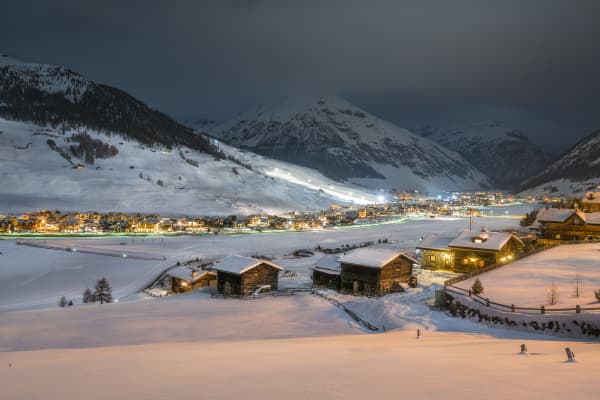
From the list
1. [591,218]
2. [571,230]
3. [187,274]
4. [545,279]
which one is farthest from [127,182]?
[545,279]

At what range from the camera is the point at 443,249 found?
43719 millimetres

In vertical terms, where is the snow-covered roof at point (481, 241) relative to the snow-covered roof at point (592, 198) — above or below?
below

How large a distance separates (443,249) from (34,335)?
3698 centimetres

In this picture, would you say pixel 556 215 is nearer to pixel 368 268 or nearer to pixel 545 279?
pixel 545 279

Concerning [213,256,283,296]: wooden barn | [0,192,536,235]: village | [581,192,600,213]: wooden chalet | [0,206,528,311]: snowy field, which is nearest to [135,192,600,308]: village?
[213,256,283,296]: wooden barn

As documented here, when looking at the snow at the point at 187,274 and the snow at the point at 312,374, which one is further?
the snow at the point at 187,274

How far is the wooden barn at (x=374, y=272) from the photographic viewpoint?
36.1 metres

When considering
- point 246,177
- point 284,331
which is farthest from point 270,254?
point 246,177

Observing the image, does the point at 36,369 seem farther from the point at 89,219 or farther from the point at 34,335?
the point at 89,219

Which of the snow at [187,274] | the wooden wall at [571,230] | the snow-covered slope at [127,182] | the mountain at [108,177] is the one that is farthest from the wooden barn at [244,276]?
the mountain at [108,177]

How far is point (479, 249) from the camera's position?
133 ft

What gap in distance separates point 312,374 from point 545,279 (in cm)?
2544

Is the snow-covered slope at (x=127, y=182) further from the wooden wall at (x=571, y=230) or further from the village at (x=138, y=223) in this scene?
the wooden wall at (x=571, y=230)

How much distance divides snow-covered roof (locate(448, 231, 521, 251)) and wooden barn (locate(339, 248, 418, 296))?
24.6 ft
